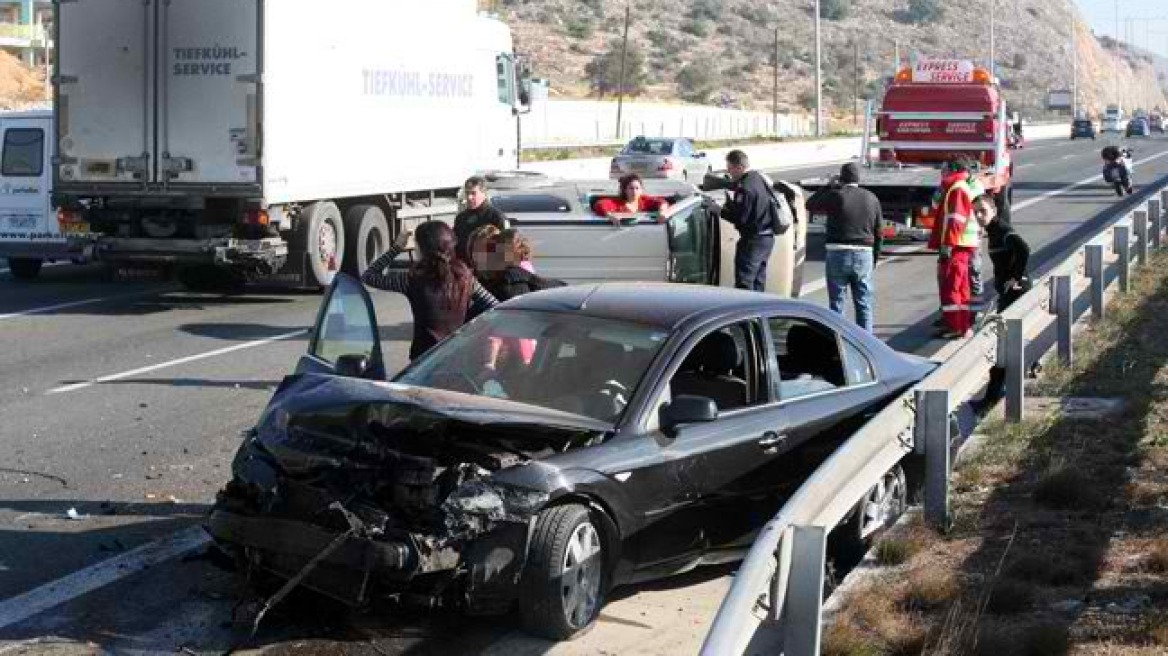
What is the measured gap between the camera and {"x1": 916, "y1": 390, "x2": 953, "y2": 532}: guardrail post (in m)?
7.69

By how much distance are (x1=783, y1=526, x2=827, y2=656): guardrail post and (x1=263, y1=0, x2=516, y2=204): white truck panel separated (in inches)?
510

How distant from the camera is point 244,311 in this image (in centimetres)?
1788

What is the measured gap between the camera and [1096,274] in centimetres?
1445

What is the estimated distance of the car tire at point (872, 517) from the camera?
7.54 m

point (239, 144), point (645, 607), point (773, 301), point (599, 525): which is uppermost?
point (239, 144)

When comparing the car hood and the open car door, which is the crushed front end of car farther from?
the open car door

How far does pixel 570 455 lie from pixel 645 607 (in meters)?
0.92

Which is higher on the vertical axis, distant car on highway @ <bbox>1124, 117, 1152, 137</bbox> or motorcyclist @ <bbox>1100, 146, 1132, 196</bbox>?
distant car on highway @ <bbox>1124, 117, 1152, 137</bbox>

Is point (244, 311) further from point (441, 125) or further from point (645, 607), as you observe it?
point (645, 607)

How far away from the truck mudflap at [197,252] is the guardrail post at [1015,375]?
9564 mm

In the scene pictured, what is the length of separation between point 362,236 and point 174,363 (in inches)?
246

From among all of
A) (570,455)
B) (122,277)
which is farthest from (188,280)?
(570,455)

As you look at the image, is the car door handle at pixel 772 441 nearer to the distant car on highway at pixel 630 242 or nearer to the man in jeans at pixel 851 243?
the distant car on highway at pixel 630 242

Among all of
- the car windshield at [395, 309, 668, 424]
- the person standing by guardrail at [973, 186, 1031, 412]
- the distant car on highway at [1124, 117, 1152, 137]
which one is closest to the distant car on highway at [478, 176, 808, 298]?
the person standing by guardrail at [973, 186, 1031, 412]
